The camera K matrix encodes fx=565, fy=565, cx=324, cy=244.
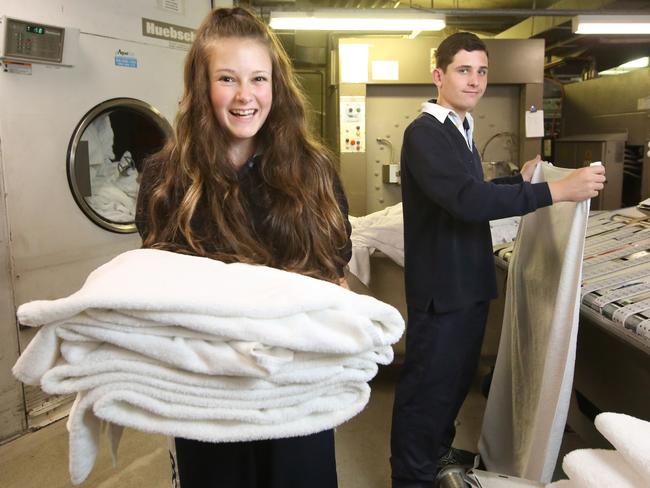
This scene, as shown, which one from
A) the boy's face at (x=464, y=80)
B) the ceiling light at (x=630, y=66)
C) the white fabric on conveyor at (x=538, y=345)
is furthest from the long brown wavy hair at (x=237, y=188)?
the ceiling light at (x=630, y=66)

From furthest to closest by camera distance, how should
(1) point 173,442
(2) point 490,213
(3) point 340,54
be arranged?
(3) point 340,54, (2) point 490,213, (1) point 173,442

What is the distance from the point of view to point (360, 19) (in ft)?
12.4

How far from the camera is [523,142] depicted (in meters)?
4.57

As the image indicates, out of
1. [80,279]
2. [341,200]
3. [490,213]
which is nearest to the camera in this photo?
[341,200]

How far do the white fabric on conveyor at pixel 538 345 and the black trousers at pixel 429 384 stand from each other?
17 centimetres

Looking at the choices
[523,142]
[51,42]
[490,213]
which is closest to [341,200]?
[490,213]

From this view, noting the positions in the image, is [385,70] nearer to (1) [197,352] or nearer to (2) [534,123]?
(2) [534,123]

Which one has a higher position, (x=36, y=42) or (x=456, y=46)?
(x=36, y=42)

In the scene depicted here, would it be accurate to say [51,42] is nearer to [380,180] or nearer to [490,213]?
[490,213]

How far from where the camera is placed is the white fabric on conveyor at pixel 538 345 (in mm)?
1659

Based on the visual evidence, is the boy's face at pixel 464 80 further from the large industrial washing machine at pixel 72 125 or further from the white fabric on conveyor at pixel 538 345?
the large industrial washing machine at pixel 72 125

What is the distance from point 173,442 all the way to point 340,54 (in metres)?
3.66

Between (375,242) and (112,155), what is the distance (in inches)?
64.9

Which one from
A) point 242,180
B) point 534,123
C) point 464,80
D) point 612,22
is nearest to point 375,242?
point 464,80
